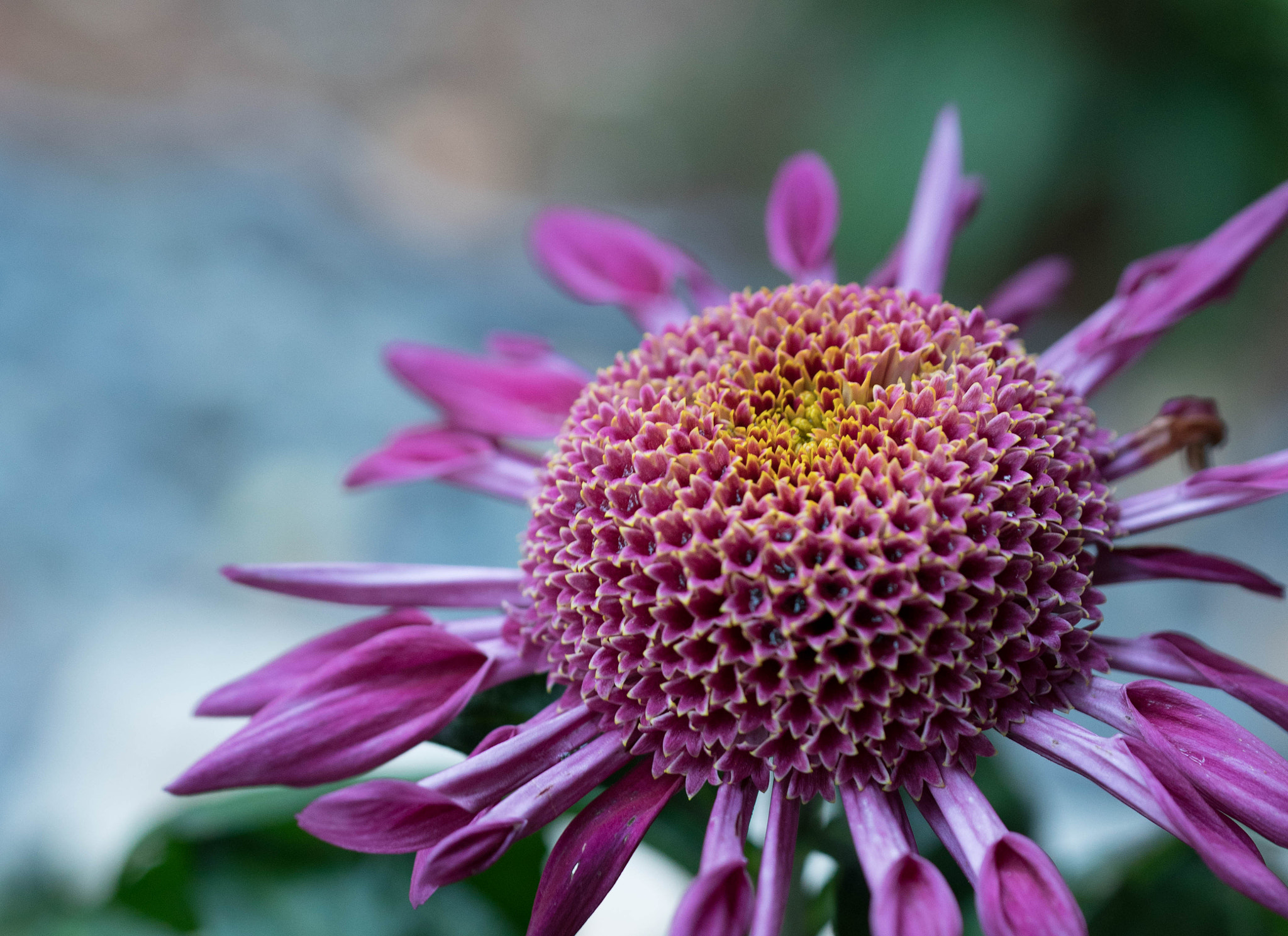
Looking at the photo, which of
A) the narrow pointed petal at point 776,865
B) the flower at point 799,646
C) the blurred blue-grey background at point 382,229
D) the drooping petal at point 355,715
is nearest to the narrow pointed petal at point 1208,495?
the flower at point 799,646

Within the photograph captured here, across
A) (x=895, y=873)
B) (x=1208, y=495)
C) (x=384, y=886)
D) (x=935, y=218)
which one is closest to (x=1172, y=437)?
(x=1208, y=495)

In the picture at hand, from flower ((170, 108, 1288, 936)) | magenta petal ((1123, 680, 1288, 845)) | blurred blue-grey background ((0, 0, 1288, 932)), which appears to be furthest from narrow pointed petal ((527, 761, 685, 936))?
blurred blue-grey background ((0, 0, 1288, 932))

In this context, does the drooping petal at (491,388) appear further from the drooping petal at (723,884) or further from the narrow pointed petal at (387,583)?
the drooping petal at (723,884)

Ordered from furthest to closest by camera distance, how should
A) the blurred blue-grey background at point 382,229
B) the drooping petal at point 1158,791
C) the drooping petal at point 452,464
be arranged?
the blurred blue-grey background at point 382,229 → the drooping petal at point 452,464 → the drooping petal at point 1158,791

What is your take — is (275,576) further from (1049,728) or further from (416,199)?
(416,199)

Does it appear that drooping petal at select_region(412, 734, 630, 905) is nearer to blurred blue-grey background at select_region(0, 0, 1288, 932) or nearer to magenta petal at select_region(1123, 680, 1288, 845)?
magenta petal at select_region(1123, 680, 1288, 845)

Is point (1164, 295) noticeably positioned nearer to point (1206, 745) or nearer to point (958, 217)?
point (958, 217)
